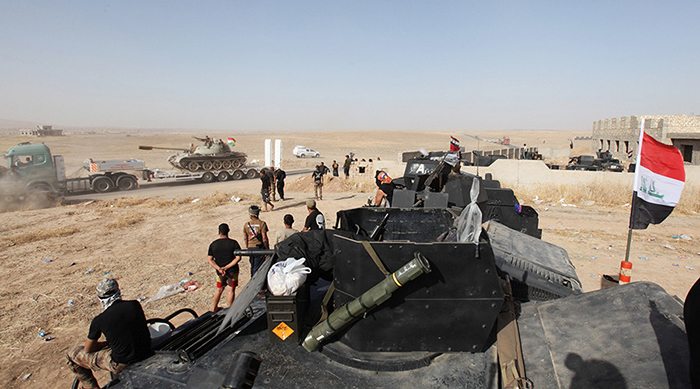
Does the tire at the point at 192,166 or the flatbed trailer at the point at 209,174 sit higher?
the tire at the point at 192,166

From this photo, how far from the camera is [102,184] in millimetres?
23531

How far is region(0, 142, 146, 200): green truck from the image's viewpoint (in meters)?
19.8

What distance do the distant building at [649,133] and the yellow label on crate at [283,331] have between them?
19852 mm

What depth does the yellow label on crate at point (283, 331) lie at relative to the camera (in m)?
3.08

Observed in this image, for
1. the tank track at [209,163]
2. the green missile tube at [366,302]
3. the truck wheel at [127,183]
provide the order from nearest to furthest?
the green missile tube at [366,302]
the truck wheel at [127,183]
the tank track at [209,163]

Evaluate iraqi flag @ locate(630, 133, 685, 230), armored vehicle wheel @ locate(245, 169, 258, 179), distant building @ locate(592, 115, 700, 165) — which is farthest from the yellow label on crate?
armored vehicle wheel @ locate(245, 169, 258, 179)

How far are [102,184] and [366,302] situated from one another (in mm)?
24914

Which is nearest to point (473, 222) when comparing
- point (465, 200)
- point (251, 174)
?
point (465, 200)

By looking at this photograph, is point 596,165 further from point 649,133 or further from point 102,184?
point 102,184

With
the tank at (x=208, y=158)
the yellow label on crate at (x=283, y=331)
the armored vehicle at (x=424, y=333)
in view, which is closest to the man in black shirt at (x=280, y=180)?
the tank at (x=208, y=158)

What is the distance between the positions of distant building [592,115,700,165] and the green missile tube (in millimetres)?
19483

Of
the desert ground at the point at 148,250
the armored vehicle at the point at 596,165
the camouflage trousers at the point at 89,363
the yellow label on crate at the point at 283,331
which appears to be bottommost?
the desert ground at the point at 148,250

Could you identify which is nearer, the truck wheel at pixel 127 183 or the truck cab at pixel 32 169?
the truck cab at pixel 32 169

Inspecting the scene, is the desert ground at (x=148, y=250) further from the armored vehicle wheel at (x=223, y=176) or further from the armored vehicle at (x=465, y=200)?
the armored vehicle wheel at (x=223, y=176)
